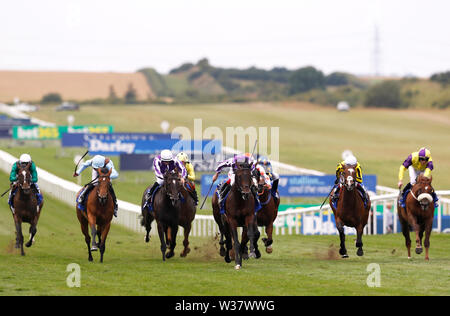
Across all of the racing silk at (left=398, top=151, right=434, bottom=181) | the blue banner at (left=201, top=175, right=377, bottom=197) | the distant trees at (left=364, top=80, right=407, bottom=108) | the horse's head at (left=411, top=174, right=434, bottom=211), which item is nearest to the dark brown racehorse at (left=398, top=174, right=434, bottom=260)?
the horse's head at (left=411, top=174, right=434, bottom=211)

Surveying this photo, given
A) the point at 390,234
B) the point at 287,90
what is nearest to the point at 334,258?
the point at 390,234

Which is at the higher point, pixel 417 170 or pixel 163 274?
pixel 417 170

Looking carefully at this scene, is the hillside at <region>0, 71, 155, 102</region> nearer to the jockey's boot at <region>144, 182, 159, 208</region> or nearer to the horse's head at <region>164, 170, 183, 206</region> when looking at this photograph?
the jockey's boot at <region>144, 182, 159, 208</region>

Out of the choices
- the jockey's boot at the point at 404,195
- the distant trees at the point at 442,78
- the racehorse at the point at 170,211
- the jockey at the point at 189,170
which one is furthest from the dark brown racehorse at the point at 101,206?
the distant trees at the point at 442,78

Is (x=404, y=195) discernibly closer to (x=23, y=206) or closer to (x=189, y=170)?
(x=189, y=170)

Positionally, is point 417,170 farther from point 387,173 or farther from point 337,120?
point 337,120

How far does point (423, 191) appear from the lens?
58.5 ft

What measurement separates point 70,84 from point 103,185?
12191cm

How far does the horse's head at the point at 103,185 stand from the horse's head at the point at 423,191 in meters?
5.57

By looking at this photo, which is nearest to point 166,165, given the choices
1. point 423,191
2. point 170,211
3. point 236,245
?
point 170,211

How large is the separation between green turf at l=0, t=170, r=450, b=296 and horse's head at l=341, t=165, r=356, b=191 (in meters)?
1.35

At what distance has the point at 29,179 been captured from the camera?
19.0 m

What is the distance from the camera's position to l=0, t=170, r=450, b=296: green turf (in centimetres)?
1323

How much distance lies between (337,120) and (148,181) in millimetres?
45739
